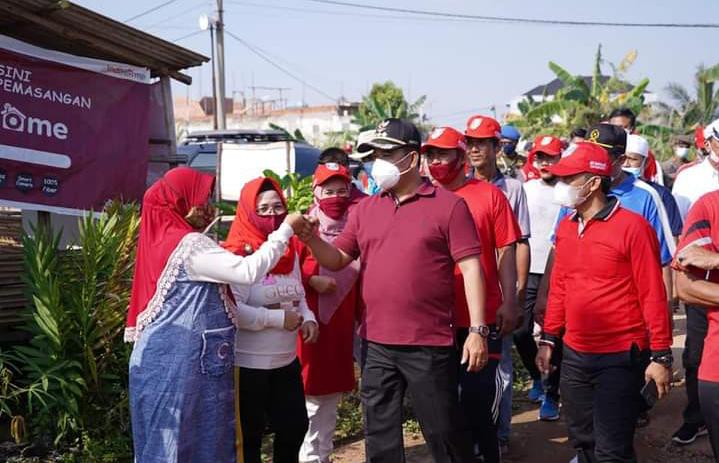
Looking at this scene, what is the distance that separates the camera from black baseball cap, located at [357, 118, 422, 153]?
3820 mm

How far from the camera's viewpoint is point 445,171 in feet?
14.4

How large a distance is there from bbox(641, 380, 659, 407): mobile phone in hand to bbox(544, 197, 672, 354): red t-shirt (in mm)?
185

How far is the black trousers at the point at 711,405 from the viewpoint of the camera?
10.2ft

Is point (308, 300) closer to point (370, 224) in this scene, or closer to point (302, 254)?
point (302, 254)

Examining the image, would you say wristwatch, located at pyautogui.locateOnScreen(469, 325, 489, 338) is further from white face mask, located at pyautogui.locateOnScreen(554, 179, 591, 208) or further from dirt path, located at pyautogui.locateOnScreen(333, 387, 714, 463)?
dirt path, located at pyautogui.locateOnScreen(333, 387, 714, 463)

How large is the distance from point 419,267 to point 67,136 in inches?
135

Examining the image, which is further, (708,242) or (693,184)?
(693,184)

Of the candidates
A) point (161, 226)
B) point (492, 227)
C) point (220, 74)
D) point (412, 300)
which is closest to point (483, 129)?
point (492, 227)

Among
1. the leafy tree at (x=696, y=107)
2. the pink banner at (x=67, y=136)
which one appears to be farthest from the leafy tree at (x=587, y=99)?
the pink banner at (x=67, y=136)

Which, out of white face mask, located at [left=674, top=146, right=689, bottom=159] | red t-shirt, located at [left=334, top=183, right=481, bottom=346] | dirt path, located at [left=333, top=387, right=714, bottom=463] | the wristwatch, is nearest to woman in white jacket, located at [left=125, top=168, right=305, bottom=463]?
red t-shirt, located at [left=334, top=183, right=481, bottom=346]

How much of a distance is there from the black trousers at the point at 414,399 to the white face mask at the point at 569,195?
0.97 metres

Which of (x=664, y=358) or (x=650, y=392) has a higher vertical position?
(x=664, y=358)

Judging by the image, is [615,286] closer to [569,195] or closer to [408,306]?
[569,195]

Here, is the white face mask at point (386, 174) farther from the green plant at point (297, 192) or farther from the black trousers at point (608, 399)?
the green plant at point (297, 192)
